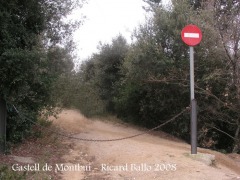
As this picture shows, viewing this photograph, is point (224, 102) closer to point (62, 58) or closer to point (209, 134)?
point (209, 134)

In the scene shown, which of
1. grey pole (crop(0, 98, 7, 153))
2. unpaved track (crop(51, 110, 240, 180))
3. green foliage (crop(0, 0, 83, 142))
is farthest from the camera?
grey pole (crop(0, 98, 7, 153))

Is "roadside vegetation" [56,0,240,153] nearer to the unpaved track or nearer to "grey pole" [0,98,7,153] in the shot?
the unpaved track

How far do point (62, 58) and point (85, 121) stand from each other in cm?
386

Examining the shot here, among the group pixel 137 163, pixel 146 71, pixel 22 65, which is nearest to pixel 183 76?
pixel 146 71

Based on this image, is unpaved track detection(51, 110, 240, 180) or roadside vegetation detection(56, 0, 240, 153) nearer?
unpaved track detection(51, 110, 240, 180)

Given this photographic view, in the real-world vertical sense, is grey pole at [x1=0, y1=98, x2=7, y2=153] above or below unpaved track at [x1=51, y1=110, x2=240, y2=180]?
above

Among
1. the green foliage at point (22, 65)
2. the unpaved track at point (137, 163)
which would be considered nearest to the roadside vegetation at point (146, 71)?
the green foliage at point (22, 65)

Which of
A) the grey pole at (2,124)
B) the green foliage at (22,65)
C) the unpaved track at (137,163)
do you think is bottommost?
the unpaved track at (137,163)

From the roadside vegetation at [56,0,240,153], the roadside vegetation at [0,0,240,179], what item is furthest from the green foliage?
the roadside vegetation at [56,0,240,153]

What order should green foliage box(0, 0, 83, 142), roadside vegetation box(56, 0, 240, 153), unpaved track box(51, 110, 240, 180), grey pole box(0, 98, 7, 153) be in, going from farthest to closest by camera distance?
roadside vegetation box(56, 0, 240, 153) → grey pole box(0, 98, 7, 153) → green foliage box(0, 0, 83, 142) → unpaved track box(51, 110, 240, 180)

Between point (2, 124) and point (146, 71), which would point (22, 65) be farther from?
point (146, 71)

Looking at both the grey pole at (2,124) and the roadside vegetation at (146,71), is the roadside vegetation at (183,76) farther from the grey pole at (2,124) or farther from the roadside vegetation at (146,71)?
the grey pole at (2,124)

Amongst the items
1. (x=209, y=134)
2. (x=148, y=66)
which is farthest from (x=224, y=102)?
(x=148, y=66)

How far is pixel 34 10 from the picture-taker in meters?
8.95
